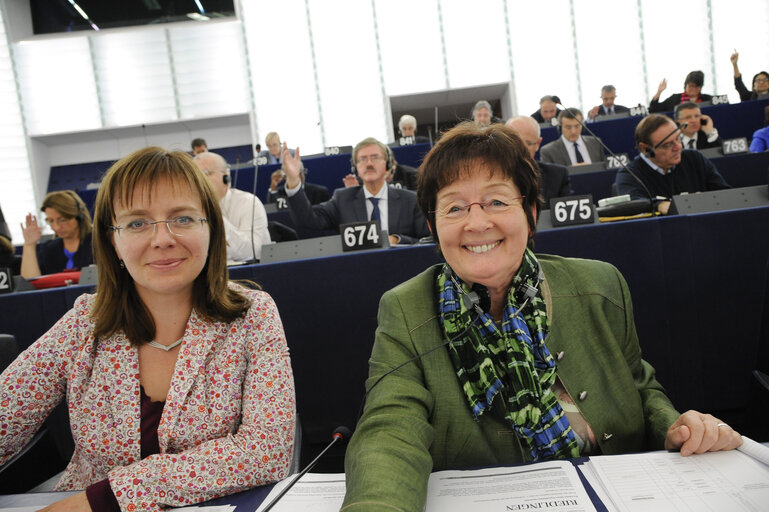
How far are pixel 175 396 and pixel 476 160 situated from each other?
676 millimetres

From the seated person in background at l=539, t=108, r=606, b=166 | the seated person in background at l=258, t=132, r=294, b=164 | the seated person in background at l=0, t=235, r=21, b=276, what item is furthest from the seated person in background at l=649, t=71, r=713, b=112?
the seated person in background at l=0, t=235, r=21, b=276

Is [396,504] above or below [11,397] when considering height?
below

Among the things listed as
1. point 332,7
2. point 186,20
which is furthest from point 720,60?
point 186,20

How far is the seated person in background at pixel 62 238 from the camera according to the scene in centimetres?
314

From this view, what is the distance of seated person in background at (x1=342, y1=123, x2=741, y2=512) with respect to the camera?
0.88 m

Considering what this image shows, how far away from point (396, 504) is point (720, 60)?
33.9ft

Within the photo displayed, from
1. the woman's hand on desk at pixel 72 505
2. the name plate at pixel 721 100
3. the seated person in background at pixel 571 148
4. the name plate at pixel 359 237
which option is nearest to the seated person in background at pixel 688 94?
the name plate at pixel 721 100

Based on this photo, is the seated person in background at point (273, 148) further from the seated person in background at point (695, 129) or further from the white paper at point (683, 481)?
the white paper at point (683, 481)

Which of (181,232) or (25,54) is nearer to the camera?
(181,232)

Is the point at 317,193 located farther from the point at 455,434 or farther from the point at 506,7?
the point at 506,7

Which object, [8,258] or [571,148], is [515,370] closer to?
[8,258]

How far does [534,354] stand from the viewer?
36.0 inches

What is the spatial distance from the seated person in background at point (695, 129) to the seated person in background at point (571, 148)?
2.06 ft

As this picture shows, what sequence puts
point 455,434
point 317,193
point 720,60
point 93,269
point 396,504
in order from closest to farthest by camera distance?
point 396,504, point 455,434, point 93,269, point 317,193, point 720,60
